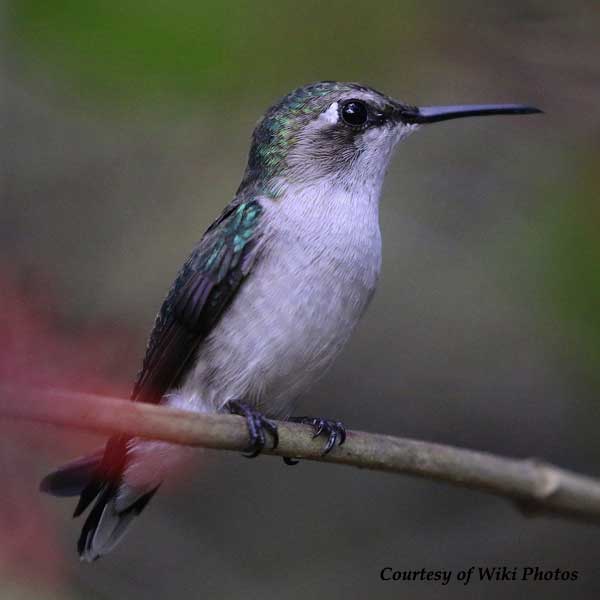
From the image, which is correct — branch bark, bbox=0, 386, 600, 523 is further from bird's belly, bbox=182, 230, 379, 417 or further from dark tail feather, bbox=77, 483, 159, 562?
dark tail feather, bbox=77, 483, 159, 562

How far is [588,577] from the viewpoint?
2.75 meters

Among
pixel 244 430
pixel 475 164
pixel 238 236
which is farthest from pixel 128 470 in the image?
pixel 475 164

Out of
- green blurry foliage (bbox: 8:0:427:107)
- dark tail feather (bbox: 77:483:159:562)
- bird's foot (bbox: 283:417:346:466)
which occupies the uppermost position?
green blurry foliage (bbox: 8:0:427:107)

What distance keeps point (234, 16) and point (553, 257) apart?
36.4 inches

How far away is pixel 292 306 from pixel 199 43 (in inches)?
25.2

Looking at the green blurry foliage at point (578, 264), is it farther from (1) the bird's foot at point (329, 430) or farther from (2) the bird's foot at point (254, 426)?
(2) the bird's foot at point (254, 426)

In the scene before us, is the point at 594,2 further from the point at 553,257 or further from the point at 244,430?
the point at 244,430

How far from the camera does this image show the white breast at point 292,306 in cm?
230

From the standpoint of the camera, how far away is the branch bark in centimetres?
123

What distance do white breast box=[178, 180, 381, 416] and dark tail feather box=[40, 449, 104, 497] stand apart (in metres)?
0.28

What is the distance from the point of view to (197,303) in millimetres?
2412

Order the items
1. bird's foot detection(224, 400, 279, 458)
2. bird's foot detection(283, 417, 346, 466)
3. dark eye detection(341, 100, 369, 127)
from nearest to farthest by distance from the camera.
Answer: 1. bird's foot detection(224, 400, 279, 458)
2. bird's foot detection(283, 417, 346, 466)
3. dark eye detection(341, 100, 369, 127)

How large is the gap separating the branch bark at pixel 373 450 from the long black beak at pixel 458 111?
901mm

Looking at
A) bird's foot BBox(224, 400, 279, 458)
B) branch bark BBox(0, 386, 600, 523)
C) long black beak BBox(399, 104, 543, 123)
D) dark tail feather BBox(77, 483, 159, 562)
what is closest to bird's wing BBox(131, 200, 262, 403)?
bird's foot BBox(224, 400, 279, 458)
